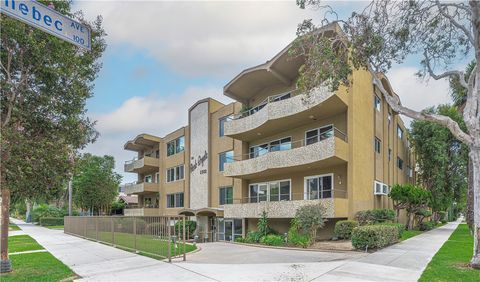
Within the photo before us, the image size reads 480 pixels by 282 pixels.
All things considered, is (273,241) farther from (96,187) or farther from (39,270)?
(96,187)

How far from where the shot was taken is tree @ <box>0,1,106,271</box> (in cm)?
1006

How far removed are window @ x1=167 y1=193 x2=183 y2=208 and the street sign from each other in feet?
105

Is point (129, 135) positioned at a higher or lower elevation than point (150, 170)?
higher

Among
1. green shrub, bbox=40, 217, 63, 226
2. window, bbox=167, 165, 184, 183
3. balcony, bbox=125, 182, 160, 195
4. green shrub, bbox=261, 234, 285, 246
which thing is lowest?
green shrub, bbox=40, 217, 63, 226

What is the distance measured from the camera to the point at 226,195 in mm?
30203

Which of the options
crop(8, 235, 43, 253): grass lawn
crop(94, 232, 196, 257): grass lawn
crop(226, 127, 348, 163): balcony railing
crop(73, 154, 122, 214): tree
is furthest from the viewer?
crop(73, 154, 122, 214): tree

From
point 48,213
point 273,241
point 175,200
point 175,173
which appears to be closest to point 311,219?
point 273,241

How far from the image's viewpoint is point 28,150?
10227mm

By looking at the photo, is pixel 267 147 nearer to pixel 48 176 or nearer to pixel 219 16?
pixel 219 16

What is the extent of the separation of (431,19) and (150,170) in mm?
36195

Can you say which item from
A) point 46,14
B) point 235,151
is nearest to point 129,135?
point 235,151

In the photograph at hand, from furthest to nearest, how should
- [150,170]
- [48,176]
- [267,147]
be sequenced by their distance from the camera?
[150,170] → [267,147] → [48,176]

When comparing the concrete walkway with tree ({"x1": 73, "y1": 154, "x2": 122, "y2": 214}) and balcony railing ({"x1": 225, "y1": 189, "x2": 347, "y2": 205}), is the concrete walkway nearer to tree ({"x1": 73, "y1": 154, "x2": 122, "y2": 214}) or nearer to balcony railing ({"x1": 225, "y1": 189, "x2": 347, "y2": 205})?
balcony railing ({"x1": 225, "y1": 189, "x2": 347, "y2": 205})

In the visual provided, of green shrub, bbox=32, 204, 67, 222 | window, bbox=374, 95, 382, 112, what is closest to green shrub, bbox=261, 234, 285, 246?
window, bbox=374, 95, 382, 112
